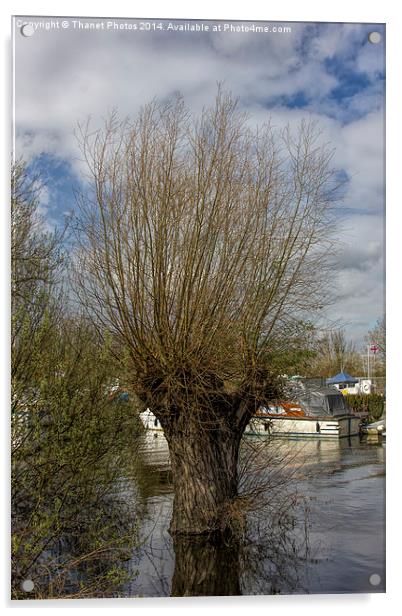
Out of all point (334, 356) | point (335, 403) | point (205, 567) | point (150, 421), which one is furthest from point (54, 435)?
point (335, 403)

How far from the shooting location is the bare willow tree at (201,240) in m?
5.11

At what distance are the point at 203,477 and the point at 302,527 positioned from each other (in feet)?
3.08

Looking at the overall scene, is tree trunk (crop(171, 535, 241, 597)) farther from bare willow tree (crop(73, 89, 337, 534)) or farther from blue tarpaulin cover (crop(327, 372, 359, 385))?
blue tarpaulin cover (crop(327, 372, 359, 385))

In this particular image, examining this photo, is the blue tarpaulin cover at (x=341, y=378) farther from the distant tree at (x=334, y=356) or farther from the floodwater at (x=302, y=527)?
the floodwater at (x=302, y=527)

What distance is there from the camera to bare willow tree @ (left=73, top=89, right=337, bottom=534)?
511cm

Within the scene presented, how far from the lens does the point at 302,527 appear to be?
557 cm

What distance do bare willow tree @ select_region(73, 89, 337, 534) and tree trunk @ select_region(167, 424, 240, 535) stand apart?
54 cm

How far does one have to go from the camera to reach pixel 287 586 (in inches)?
187

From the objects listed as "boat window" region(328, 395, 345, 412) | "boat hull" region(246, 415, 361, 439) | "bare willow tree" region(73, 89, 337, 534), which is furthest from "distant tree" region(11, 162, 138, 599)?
"boat window" region(328, 395, 345, 412)
